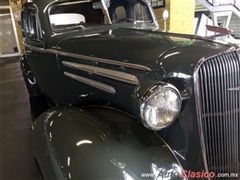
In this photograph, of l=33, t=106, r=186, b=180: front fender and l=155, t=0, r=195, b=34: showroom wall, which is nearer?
l=33, t=106, r=186, b=180: front fender

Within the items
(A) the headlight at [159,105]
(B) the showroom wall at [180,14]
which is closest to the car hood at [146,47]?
(A) the headlight at [159,105]

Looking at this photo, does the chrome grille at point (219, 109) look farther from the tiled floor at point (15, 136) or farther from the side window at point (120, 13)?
the tiled floor at point (15, 136)

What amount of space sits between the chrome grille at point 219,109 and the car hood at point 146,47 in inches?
3.1

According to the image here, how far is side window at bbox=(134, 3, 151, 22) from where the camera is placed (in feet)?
8.72

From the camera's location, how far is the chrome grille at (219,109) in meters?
1.21

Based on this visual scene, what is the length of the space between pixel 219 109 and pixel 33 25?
197 cm

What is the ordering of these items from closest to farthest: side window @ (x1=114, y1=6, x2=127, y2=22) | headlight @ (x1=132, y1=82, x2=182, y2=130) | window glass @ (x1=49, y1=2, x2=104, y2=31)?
headlight @ (x1=132, y1=82, x2=182, y2=130) → window glass @ (x1=49, y1=2, x2=104, y2=31) → side window @ (x1=114, y1=6, x2=127, y2=22)

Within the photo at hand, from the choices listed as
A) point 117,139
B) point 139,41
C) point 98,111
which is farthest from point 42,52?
point 117,139

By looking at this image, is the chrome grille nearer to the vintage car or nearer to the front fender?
the vintage car

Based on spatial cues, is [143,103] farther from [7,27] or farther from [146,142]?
[7,27]

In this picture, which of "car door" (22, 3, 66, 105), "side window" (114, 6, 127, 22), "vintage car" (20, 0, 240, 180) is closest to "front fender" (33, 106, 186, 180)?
"vintage car" (20, 0, 240, 180)

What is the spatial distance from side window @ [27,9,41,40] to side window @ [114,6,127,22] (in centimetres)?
80

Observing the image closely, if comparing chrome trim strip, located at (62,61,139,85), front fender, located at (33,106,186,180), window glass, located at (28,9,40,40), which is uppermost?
window glass, located at (28,9,40,40)

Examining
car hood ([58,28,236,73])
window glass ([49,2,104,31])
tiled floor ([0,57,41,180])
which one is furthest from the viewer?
tiled floor ([0,57,41,180])
